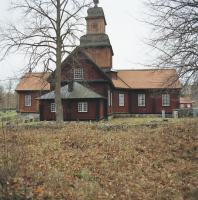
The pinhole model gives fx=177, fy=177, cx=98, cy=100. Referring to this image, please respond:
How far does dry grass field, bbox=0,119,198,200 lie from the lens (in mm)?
4137

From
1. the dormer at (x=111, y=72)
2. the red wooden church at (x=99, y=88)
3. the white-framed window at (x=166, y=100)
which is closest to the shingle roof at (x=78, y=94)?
the red wooden church at (x=99, y=88)

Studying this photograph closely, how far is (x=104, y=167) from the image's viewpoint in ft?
19.6

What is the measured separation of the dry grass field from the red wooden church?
266 inches

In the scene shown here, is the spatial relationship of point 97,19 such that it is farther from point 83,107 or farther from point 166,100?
point 166,100

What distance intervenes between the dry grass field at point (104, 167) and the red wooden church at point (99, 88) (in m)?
6.75

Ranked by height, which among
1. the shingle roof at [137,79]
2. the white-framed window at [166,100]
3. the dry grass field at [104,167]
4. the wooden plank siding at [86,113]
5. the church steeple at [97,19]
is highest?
the church steeple at [97,19]

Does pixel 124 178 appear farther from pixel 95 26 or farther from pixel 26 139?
pixel 95 26

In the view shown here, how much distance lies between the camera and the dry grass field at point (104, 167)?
414 cm

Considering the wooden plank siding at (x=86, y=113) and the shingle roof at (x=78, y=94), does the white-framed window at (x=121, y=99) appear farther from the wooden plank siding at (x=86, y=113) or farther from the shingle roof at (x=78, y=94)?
the shingle roof at (x=78, y=94)

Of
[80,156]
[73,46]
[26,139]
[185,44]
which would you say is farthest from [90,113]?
[185,44]

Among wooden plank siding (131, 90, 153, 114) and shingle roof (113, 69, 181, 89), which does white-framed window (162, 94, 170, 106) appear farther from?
shingle roof (113, 69, 181, 89)

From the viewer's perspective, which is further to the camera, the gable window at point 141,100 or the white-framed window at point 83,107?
the gable window at point 141,100

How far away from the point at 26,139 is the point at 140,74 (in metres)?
20.9

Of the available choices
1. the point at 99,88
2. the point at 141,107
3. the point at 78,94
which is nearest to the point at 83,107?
the point at 78,94
